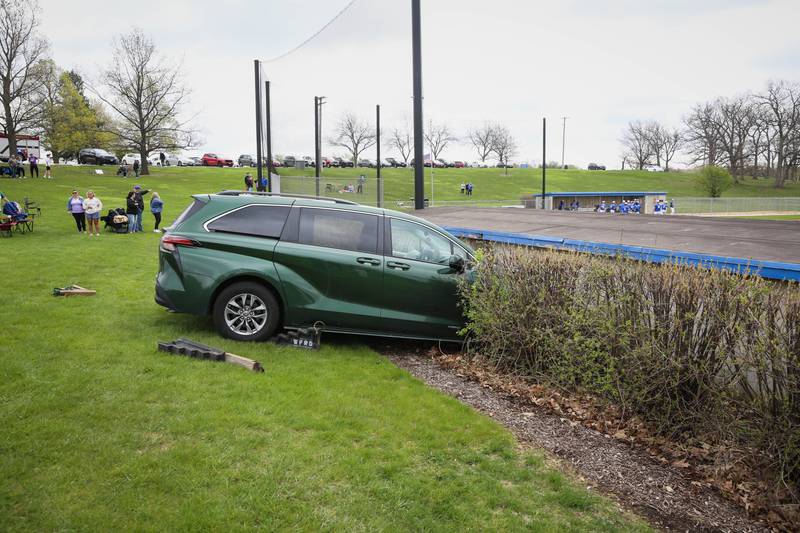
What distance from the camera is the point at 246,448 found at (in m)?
4.16

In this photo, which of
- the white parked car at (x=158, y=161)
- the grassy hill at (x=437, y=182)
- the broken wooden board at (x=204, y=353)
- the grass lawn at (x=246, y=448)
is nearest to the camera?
the grass lawn at (x=246, y=448)

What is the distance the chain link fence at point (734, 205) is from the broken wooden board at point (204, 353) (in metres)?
50.0

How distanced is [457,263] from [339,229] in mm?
1471

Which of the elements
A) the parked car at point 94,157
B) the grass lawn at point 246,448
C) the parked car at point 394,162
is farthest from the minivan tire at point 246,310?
the parked car at point 394,162

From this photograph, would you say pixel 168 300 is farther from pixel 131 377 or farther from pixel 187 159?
pixel 187 159

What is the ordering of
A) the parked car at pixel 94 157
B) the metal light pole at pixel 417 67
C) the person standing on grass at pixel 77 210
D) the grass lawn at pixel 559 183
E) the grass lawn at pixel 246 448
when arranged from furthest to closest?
the grass lawn at pixel 559 183 → the parked car at pixel 94 157 → the person standing on grass at pixel 77 210 → the metal light pole at pixel 417 67 → the grass lawn at pixel 246 448

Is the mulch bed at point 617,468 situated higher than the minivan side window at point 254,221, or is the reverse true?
the minivan side window at point 254,221

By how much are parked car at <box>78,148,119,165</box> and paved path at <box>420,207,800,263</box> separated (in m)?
50.6

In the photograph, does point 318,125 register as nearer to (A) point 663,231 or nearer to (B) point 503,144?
(A) point 663,231

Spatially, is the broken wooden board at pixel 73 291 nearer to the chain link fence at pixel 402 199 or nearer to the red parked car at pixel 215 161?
the chain link fence at pixel 402 199

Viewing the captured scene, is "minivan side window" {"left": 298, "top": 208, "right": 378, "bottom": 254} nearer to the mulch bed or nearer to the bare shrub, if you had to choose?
the bare shrub

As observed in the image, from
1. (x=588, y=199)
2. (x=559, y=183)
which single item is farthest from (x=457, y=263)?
(x=559, y=183)

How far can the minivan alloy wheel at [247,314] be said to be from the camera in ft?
22.5

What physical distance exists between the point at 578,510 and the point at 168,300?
5.02 metres
